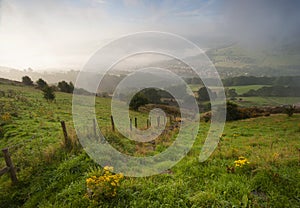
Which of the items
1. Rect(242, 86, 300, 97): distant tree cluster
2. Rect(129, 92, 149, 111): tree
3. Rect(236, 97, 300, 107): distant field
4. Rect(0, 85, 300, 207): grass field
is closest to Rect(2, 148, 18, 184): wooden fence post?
Rect(0, 85, 300, 207): grass field

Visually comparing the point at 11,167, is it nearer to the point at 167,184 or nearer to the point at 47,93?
the point at 167,184

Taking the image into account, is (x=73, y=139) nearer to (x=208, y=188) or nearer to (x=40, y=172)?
(x=40, y=172)

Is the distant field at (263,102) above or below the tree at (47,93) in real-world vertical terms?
below

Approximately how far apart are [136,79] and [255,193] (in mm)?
6221

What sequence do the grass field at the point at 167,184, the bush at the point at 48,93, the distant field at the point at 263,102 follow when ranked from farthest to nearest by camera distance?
the distant field at the point at 263,102, the bush at the point at 48,93, the grass field at the point at 167,184


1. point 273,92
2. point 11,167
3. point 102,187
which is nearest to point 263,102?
point 273,92

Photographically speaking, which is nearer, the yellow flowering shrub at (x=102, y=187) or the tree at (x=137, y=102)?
the yellow flowering shrub at (x=102, y=187)

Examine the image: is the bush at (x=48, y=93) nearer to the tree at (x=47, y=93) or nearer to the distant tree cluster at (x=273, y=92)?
the tree at (x=47, y=93)

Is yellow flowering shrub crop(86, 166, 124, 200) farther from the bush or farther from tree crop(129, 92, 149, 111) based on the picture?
tree crop(129, 92, 149, 111)

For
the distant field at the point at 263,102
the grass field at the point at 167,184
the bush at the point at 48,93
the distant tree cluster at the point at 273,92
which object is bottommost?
the grass field at the point at 167,184

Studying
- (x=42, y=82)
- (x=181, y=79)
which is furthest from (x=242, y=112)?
(x=42, y=82)

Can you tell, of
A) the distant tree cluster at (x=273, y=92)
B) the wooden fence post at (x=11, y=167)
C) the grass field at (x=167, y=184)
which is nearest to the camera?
the grass field at (x=167, y=184)

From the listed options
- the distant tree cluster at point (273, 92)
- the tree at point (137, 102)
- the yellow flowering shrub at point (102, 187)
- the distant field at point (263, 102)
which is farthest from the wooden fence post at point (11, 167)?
the distant tree cluster at point (273, 92)

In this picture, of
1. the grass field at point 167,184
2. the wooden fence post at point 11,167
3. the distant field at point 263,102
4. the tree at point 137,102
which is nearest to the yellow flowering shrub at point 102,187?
the grass field at point 167,184
